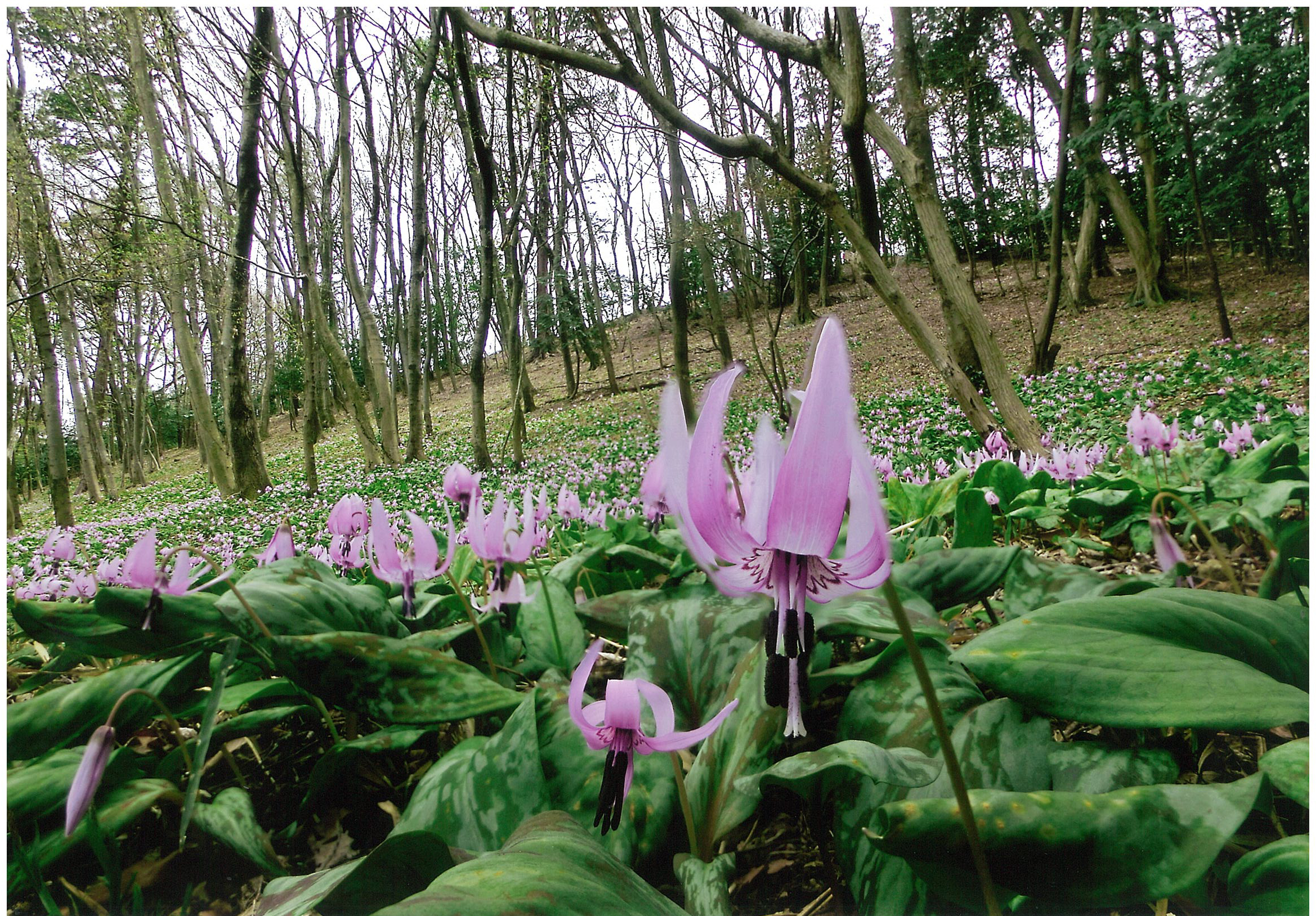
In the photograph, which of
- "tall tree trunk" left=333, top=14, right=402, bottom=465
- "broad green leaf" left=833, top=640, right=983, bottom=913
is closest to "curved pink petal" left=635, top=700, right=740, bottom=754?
"broad green leaf" left=833, top=640, right=983, bottom=913

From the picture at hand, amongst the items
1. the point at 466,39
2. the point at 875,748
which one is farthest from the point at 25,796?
the point at 466,39

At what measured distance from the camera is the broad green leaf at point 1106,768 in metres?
0.37

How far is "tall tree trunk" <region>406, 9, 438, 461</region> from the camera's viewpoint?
201 centimetres

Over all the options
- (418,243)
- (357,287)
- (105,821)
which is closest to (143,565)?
(105,821)

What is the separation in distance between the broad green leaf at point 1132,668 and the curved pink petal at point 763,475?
0.16 m

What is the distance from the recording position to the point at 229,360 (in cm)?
165

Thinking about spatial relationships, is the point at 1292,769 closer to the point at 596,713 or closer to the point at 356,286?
the point at 596,713

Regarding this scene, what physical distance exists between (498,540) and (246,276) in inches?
54.5

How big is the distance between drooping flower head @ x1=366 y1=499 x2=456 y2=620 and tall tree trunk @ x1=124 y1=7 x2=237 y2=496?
1.23 metres

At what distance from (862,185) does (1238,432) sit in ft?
3.11

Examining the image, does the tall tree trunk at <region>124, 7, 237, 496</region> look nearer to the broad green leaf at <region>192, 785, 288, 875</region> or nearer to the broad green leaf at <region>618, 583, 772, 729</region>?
the broad green leaf at <region>192, 785, 288, 875</region>

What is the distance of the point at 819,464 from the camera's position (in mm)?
284

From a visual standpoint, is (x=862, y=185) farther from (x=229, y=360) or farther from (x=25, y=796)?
(x=25, y=796)

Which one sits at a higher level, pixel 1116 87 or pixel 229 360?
pixel 1116 87
